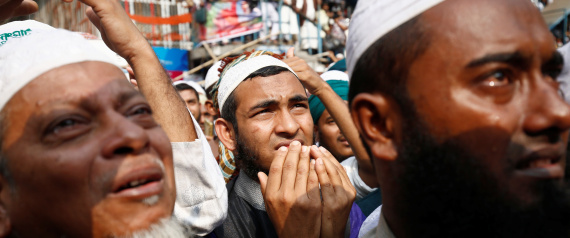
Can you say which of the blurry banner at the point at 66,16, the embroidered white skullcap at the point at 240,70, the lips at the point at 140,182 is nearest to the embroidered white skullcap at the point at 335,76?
the embroidered white skullcap at the point at 240,70

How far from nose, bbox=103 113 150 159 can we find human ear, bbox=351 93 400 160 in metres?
0.68

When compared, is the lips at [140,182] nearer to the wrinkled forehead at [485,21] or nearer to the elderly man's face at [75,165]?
the elderly man's face at [75,165]

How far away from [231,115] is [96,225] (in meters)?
1.70

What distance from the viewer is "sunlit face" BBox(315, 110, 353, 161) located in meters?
4.05

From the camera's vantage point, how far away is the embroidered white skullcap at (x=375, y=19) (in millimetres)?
1381

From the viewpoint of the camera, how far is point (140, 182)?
1.36m

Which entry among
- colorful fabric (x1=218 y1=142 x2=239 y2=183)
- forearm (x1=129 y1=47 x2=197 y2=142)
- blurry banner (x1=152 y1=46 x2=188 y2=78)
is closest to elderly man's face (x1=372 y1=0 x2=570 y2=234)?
forearm (x1=129 y1=47 x2=197 y2=142)

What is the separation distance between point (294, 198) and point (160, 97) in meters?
0.82

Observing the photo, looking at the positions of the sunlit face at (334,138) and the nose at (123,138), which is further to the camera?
the sunlit face at (334,138)

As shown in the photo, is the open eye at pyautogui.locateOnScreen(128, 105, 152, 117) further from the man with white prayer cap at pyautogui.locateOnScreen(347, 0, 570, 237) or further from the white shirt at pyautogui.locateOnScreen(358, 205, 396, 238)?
the white shirt at pyautogui.locateOnScreen(358, 205, 396, 238)

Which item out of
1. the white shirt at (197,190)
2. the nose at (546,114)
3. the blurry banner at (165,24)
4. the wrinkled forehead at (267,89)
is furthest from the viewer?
the blurry banner at (165,24)

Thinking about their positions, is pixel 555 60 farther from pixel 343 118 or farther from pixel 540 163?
pixel 343 118

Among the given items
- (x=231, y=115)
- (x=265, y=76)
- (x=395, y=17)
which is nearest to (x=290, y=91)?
(x=265, y=76)

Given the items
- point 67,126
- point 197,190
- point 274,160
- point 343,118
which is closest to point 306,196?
point 274,160
